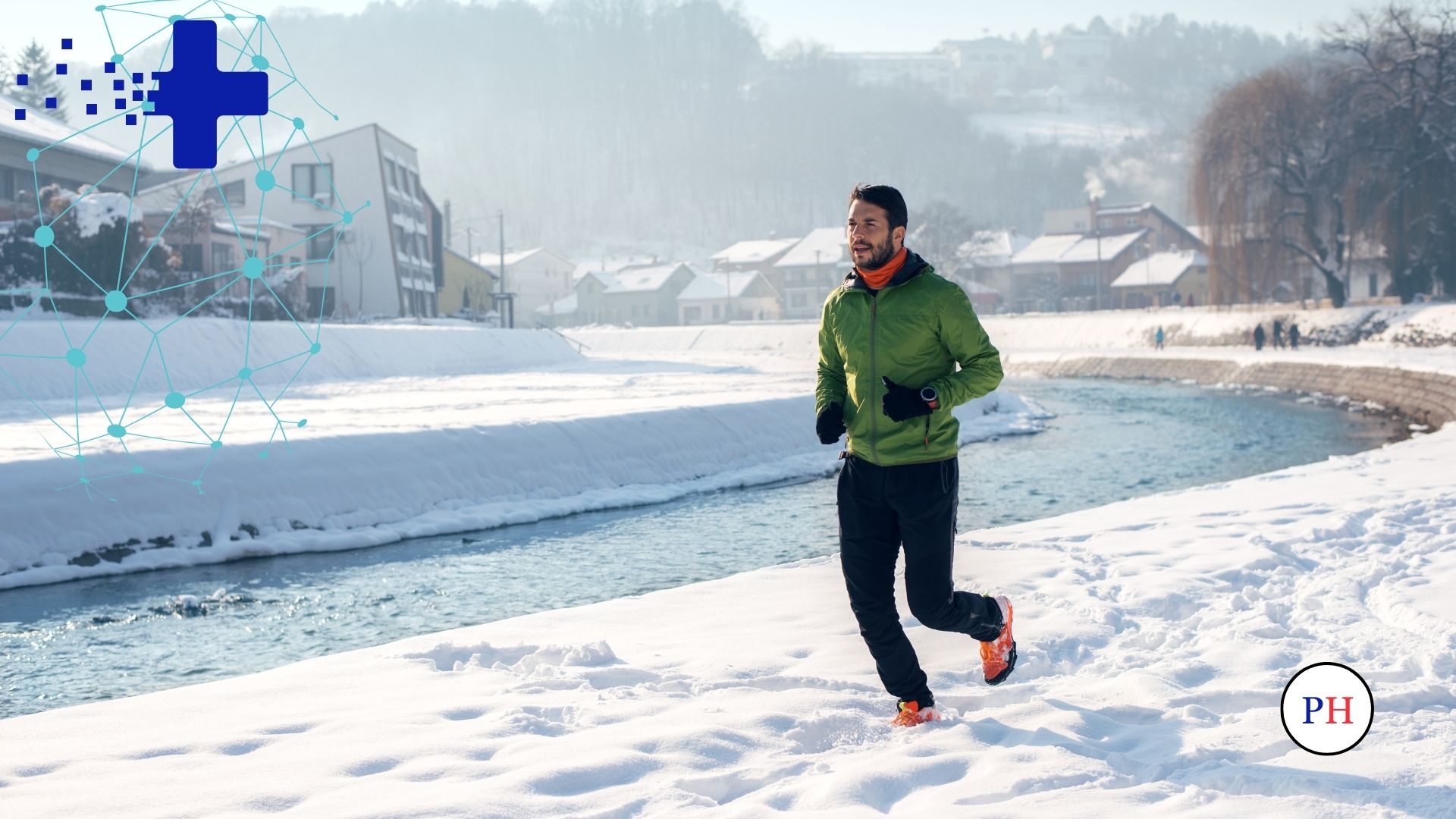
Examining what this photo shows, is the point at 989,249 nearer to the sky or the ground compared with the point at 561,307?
nearer to the sky

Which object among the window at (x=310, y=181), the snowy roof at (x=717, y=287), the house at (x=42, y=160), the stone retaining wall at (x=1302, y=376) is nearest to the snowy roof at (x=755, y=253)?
the snowy roof at (x=717, y=287)

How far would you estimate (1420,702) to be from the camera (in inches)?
189

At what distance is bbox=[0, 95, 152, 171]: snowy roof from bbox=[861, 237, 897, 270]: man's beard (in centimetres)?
2469

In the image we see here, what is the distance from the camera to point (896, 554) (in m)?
4.73

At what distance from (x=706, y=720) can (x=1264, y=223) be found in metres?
45.0

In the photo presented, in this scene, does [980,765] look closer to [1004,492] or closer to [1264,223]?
[1004,492]

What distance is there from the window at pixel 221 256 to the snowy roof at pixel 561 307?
6172cm

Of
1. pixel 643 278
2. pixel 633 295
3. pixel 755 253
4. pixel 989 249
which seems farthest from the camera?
pixel 755 253

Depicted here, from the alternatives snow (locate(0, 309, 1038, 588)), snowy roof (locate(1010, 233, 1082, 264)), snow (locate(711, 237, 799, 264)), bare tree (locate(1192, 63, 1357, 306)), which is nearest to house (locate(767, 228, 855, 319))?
snow (locate(711, 237, 799, 264))

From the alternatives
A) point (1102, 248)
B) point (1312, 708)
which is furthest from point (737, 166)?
point (1312, 708)

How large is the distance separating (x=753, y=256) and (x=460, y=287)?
161 feet

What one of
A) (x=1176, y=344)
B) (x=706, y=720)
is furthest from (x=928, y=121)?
(x=706, y=720)

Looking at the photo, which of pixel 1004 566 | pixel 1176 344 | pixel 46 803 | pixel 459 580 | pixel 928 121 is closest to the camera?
pixel 46 803

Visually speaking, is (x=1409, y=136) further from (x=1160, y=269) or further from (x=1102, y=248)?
(x=1102, y=248)
